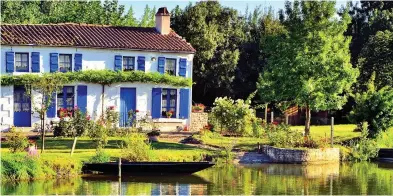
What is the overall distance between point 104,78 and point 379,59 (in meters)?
22.2

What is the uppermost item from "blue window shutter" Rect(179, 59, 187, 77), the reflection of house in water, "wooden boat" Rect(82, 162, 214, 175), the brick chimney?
the brick chimney

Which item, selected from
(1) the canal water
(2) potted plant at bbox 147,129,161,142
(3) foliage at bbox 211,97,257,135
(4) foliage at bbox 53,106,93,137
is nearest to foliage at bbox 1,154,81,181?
(1) the canal water

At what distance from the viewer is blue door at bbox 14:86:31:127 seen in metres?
46.2

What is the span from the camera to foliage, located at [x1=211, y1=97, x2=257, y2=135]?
45188 millimetres

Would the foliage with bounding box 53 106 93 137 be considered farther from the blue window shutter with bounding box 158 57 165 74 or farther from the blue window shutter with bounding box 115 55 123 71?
the blue window shutter with bounding box 158 57 165 74

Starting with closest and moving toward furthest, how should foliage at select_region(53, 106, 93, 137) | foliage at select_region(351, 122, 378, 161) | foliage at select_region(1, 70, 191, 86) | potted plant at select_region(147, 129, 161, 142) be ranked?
foliage at select_region(53, 106, 93, 137) < potted plant at select_region(147, 129, 161, 142) < foliage at select_region(351, 122, 378, 161) < foliage at select_region(1, 70, 191, 86)

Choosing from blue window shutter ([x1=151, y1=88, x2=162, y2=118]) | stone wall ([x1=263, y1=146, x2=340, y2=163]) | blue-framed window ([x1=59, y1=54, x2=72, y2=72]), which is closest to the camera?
stone wall ([x1=263, y1=146, x2=340, y2=163])

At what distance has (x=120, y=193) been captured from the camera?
30312 millimetres

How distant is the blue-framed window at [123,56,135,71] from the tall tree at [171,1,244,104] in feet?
37.0

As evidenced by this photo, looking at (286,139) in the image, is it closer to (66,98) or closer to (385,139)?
(385,139)

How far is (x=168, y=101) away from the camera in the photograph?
163ft

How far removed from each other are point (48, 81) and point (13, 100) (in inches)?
356

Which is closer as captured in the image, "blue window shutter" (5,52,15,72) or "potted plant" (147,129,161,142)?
"potted plant" (147,129,161,142)

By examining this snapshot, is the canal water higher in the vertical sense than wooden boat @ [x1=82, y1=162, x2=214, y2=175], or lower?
lower
